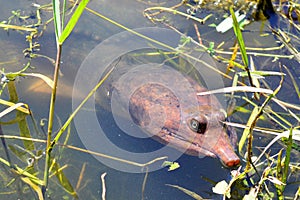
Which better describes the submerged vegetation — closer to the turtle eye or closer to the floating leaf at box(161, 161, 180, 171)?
the floating leaf at box(161, 161, 180, 171)

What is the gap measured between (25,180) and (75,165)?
221 mm

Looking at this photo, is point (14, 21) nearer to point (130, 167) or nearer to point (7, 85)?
point (7, 85)

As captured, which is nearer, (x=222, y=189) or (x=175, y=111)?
(x=222, y=189)

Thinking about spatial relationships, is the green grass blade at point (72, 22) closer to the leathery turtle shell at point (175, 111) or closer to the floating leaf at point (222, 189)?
the leathery turtle shell at point (175, 111)

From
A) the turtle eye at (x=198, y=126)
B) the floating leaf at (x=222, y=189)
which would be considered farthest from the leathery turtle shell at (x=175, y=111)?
the floating leaf at (x=222, y=189)

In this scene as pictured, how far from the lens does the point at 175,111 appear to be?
6.72 feet

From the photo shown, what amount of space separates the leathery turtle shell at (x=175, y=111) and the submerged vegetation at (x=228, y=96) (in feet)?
0.28

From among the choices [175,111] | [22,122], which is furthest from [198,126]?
[22,122]

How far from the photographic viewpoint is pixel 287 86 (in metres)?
2.28

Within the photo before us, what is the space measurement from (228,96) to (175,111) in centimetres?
33

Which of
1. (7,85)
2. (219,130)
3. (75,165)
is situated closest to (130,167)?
(75,165)

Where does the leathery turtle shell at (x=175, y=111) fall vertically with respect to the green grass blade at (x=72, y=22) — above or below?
below

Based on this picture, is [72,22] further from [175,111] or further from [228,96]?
[228,96]

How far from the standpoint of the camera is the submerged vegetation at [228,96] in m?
1.73
